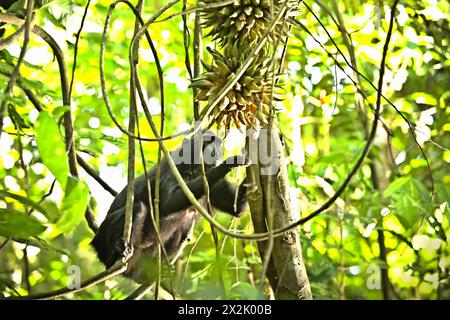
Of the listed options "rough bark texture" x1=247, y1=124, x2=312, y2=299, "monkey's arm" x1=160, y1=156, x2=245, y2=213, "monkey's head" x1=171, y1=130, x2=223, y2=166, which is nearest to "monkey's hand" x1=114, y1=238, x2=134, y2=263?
"rough bark texture" x1=247, y1=124, x2=312, y2=299

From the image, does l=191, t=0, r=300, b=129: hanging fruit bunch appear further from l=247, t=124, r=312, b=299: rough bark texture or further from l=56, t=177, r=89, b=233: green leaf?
l=56, t=177, r=89, b=233: green leaf

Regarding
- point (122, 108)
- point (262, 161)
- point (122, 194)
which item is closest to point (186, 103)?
point (122, 108)

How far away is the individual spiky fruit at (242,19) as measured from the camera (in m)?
1.12

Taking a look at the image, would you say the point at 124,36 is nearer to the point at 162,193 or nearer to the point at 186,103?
the point at 186,103

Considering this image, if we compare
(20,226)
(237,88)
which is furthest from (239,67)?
(20,226)

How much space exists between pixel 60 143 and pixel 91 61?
2.33 meters

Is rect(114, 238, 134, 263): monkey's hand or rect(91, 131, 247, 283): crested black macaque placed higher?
rect(91, 131, 247, 283): crested black macaque

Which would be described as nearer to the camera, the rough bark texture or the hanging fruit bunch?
the hanging fruit bunch

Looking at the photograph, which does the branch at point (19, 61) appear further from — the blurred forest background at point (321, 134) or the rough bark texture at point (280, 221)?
the blurred forest background at point (321, 134)

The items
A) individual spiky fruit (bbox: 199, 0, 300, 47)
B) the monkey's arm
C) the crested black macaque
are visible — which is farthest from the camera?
the monkey's arm

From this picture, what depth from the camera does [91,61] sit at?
314cm

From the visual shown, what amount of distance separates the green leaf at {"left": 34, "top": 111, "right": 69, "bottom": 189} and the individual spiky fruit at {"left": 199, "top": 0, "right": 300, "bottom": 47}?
1.26 feet

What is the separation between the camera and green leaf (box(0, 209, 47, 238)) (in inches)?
39.7

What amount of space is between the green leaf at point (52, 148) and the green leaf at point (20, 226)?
0.13 m
